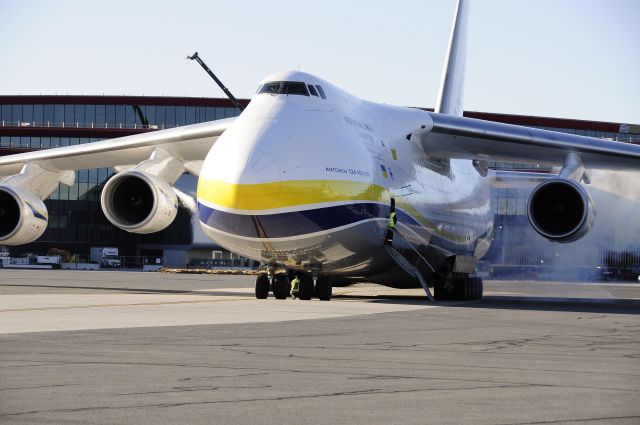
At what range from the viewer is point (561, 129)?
7562cm

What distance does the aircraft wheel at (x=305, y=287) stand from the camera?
19.9 metres

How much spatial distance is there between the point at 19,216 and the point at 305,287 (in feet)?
22.4

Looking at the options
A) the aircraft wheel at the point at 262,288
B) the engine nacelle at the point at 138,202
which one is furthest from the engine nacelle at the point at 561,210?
the engine nacelle at the point at 138,202

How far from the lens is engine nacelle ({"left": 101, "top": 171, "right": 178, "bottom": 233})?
21312 millimetres

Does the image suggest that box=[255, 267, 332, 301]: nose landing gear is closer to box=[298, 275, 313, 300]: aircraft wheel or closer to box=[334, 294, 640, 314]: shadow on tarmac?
box=[298, 275, 313, 300]: aircraft wheel

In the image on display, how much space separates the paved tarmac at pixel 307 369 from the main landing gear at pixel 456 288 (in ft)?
32.0

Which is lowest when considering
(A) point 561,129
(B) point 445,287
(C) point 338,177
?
(B) point 445,287

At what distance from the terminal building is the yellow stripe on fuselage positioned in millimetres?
38376

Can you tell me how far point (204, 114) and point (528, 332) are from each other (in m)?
60.8

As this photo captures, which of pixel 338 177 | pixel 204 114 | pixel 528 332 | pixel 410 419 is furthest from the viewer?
pixel 204 114

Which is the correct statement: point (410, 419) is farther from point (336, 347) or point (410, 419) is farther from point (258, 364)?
point (336, 347)

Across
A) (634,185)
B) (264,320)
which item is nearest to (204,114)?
(634,185)

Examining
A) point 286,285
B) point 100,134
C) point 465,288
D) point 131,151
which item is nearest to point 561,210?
point 465,288

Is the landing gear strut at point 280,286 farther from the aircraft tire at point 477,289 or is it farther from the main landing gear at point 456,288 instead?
the aircraft tire at point 477,289
